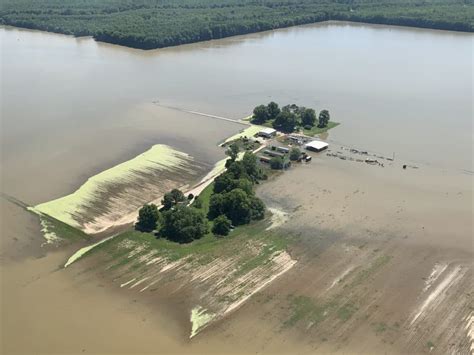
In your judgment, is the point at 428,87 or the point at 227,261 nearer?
the point at 227,261

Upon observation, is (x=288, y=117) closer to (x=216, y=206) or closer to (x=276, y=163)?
(x=276, y=163)

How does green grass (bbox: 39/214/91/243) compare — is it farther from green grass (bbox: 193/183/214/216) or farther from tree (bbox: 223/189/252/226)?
tree (bbox: 223/189/252/226)

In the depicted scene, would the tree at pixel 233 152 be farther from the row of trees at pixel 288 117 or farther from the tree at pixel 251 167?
the row of trees at pixel 288 117

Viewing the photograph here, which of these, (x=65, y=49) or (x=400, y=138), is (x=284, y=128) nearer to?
(x=400, y=138)

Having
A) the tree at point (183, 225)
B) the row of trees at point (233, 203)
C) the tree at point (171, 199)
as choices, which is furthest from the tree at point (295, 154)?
the tree at point (183, 225)

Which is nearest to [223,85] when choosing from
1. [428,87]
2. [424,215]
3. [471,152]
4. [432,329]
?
[428,87]

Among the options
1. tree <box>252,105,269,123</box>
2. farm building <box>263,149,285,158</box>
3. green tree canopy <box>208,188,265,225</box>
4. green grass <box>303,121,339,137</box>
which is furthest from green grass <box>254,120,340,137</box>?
green tree canopy <box>208,188,265,225</box>

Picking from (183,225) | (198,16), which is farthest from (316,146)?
(198,16)

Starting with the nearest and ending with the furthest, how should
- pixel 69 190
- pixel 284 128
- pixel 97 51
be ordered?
pixel 69 190 → pixel 284 128 → pixel 97 51
